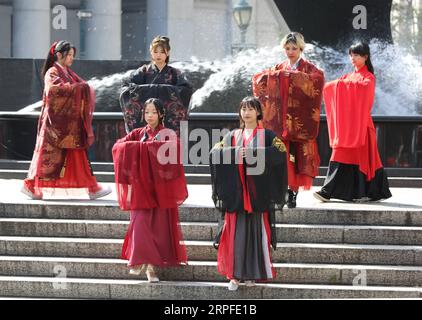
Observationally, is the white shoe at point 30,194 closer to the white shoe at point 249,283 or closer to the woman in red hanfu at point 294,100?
the woman in red hanfu at point 294,100

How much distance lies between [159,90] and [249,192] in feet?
6.63

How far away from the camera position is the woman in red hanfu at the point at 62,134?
38.6ft

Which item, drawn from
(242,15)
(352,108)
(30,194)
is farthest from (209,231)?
(242,15)

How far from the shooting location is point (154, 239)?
10.0 meters

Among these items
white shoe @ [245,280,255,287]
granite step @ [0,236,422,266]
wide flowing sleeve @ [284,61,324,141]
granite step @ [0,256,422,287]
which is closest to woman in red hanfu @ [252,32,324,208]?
wide flowing sleeve @ [284,61,324,141]

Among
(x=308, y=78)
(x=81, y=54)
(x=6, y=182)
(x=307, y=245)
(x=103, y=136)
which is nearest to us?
(x=307, y=245)

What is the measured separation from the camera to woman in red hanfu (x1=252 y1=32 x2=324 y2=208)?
11.2 metres

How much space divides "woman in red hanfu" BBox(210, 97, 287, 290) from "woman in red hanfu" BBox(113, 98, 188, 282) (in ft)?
1.53

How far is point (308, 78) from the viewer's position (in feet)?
36.9

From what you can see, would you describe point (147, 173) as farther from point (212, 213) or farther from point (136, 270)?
point (212, 213)

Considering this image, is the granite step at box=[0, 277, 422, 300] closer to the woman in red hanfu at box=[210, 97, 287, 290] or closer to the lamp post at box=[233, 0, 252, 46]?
the woman in red hanfu at box=[210, 97, 287, 290]
